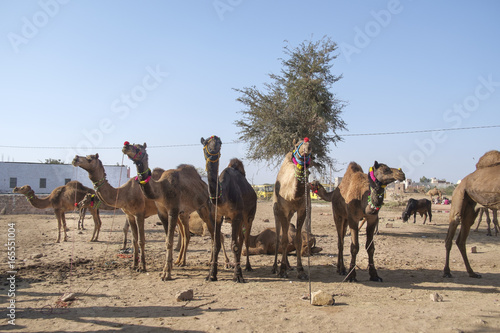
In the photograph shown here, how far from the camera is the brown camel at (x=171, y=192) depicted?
25.9 feet

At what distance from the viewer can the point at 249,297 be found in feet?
21.6

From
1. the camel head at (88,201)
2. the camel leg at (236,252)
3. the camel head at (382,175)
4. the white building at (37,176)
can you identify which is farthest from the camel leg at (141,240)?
the white building at (37,176)

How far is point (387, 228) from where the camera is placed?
1862cm

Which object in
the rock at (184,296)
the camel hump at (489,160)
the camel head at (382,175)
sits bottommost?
the rock at (184,296)

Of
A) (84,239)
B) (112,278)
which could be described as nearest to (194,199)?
(112,278)

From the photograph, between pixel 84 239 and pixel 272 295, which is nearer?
pixel 272 295

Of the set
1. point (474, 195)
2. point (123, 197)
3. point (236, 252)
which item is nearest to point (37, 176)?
point (123, 197)

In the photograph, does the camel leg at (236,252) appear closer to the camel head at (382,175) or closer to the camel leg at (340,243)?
the camel leg at (340,243)

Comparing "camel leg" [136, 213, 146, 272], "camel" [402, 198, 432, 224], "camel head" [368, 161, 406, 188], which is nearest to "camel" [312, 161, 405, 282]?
"camel head" [368, 161, 406, 188]

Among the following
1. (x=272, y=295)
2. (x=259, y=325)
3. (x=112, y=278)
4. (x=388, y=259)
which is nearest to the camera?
(x=259, y=325)

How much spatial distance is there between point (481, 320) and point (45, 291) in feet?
24.6

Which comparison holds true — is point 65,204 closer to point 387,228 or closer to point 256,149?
point 256,149

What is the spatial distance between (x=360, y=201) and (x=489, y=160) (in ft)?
11.4

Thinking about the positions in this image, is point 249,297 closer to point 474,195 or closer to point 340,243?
point 340,243
